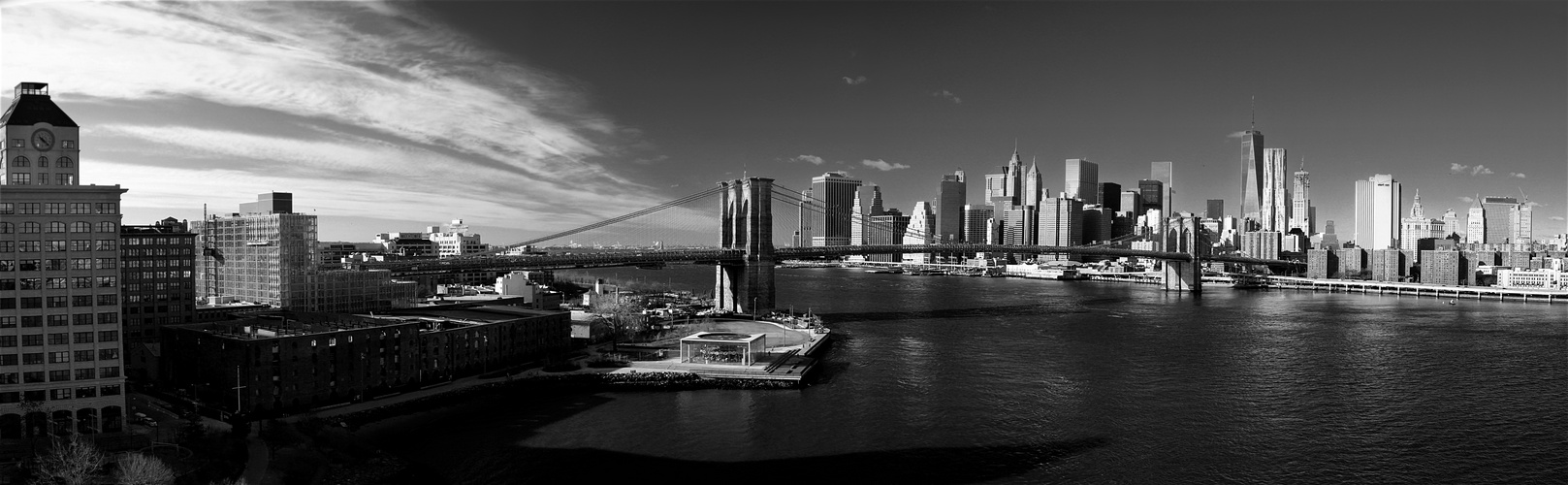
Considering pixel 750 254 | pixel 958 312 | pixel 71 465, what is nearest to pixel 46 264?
pixel 71 465

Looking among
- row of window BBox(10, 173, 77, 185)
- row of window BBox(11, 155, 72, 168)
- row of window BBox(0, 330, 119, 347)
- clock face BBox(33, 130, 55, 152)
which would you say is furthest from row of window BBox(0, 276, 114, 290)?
clock face BBox(33, 130, 55, 152)

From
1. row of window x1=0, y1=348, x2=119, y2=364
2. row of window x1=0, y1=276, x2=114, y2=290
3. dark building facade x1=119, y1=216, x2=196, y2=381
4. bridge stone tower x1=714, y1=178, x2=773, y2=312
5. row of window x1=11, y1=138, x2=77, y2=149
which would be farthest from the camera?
bridge stone tower x1=714, y1=178, x2=773, y2=312

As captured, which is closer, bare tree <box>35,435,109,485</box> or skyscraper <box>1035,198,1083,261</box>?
bare tree <box>35,435,109,485</box>

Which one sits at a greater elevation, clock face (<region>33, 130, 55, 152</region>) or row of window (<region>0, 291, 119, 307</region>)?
clock face (<region>33, 130, 55, 152</region>)

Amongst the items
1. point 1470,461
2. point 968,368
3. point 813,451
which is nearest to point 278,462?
point 813,451

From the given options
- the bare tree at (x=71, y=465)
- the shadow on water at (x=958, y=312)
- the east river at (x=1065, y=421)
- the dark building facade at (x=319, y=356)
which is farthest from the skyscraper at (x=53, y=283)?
the shadow on water at (x=958, y=312)

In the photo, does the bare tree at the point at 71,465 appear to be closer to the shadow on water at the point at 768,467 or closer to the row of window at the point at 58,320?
the row of window at the point at 58,320

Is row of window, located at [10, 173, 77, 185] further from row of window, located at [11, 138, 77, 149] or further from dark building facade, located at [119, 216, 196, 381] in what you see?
dark building facade, located at [119, 216, 196, 381]

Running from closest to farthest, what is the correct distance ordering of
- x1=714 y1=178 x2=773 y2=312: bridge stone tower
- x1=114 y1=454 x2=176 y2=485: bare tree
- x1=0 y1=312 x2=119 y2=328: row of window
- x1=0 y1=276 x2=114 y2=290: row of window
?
x1=114 y1=454 x2=176 y2=485: bare tree → x1=0 y1=312 x2=119 y2=328: row of window → x1=0 y1=276 x2=114 y2=290: row of window → x1=714 y1=178 x2=773 y2=312: bridge stone tower
